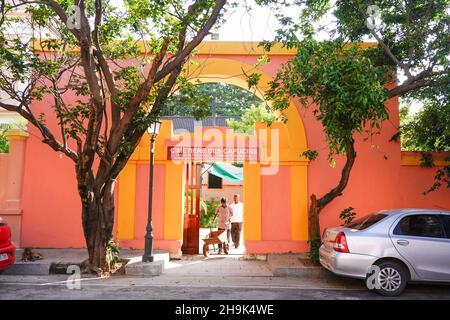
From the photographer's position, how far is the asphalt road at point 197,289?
659 cm

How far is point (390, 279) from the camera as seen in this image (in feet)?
22.5

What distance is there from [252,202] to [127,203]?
11.2 feet

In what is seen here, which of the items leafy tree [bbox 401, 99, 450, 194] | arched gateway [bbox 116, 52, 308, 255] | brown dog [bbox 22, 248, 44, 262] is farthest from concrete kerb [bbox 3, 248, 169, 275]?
leafy tree [bbox 401, 99, 450, 194]

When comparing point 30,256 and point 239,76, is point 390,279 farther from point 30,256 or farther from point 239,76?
point 30,256

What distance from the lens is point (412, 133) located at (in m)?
10.9

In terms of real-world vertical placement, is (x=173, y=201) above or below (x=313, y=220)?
above

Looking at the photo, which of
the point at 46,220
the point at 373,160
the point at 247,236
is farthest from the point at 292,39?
the point at 46,220

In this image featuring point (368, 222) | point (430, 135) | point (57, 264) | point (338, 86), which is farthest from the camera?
point (430, 135)

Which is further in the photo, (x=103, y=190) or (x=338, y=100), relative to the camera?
(x=103, y=190)

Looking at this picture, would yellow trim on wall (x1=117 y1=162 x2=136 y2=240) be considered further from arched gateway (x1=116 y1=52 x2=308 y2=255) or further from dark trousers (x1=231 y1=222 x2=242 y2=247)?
dark trousers (x1=231 y1=222 x2=242 y2=247)

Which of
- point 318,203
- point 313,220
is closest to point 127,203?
point 313,220

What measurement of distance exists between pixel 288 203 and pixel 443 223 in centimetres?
437
